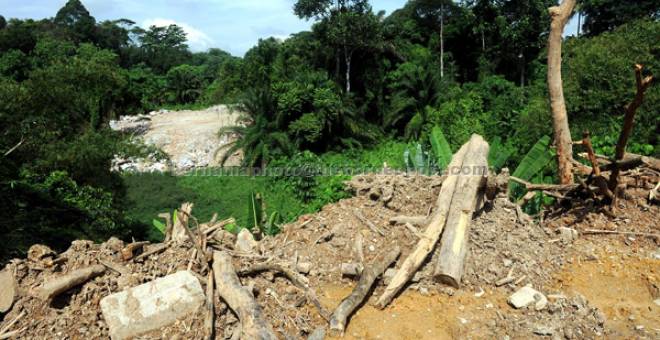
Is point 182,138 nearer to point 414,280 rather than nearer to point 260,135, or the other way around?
point 260,135

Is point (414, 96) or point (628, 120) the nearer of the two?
point (628, 120)

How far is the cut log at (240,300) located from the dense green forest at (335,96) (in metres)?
4.04

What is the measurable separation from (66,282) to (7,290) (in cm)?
46

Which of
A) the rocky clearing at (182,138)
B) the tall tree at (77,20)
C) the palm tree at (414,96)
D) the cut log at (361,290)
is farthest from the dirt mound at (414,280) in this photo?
the tall tree at (77,20)

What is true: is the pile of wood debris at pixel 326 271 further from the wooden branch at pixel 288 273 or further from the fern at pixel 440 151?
the fern at pixel 440 151

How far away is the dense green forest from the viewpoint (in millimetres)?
8258

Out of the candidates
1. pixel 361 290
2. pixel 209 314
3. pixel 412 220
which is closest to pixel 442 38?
pixel 412 220

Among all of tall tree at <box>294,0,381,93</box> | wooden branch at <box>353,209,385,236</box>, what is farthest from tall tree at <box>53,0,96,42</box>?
wooden branch at <box>353,209,385,236</box>

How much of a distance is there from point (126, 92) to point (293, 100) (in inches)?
510

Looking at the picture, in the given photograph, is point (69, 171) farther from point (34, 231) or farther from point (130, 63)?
point (130, 63)

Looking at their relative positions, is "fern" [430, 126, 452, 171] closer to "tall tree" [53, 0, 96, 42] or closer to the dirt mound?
the dirt mound

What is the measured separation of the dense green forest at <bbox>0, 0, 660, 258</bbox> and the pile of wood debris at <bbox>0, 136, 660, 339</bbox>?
2.83 meters

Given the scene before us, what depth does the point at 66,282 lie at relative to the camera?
3.87 metres

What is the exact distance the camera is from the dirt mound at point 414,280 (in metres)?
3.87
